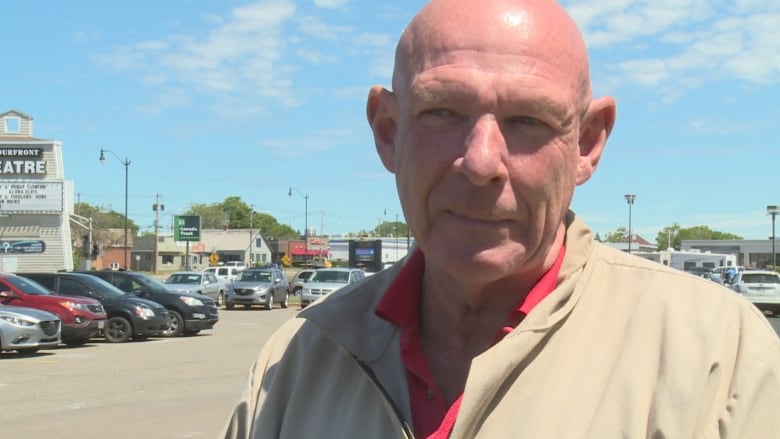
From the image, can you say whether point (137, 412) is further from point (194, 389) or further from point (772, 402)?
point (772, 402)

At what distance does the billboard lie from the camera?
65.0 meters

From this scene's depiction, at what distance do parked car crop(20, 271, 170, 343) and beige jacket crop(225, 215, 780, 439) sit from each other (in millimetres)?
17130

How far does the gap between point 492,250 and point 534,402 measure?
300 millimetres

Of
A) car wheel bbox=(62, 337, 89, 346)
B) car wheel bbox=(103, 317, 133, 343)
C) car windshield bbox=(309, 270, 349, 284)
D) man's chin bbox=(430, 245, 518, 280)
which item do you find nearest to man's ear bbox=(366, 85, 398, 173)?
man's chin bbox=(430, 245, 518, 280)

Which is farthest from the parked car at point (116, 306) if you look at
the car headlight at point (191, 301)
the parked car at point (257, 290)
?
the parked car at point (257, 290)

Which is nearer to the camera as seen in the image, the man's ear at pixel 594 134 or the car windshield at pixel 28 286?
the man's ear at pixel 594 134

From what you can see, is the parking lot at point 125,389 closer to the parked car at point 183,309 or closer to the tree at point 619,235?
the parked car at point 183,309

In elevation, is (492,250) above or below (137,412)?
above

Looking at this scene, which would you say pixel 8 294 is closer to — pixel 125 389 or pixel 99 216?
pixel 125 389

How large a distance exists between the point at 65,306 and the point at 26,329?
1.99m

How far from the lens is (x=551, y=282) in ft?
5.70

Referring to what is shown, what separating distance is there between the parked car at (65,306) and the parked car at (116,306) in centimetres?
57

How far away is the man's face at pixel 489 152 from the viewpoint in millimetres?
1562

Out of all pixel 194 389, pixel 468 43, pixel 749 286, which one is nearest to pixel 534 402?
pixel 468 43
